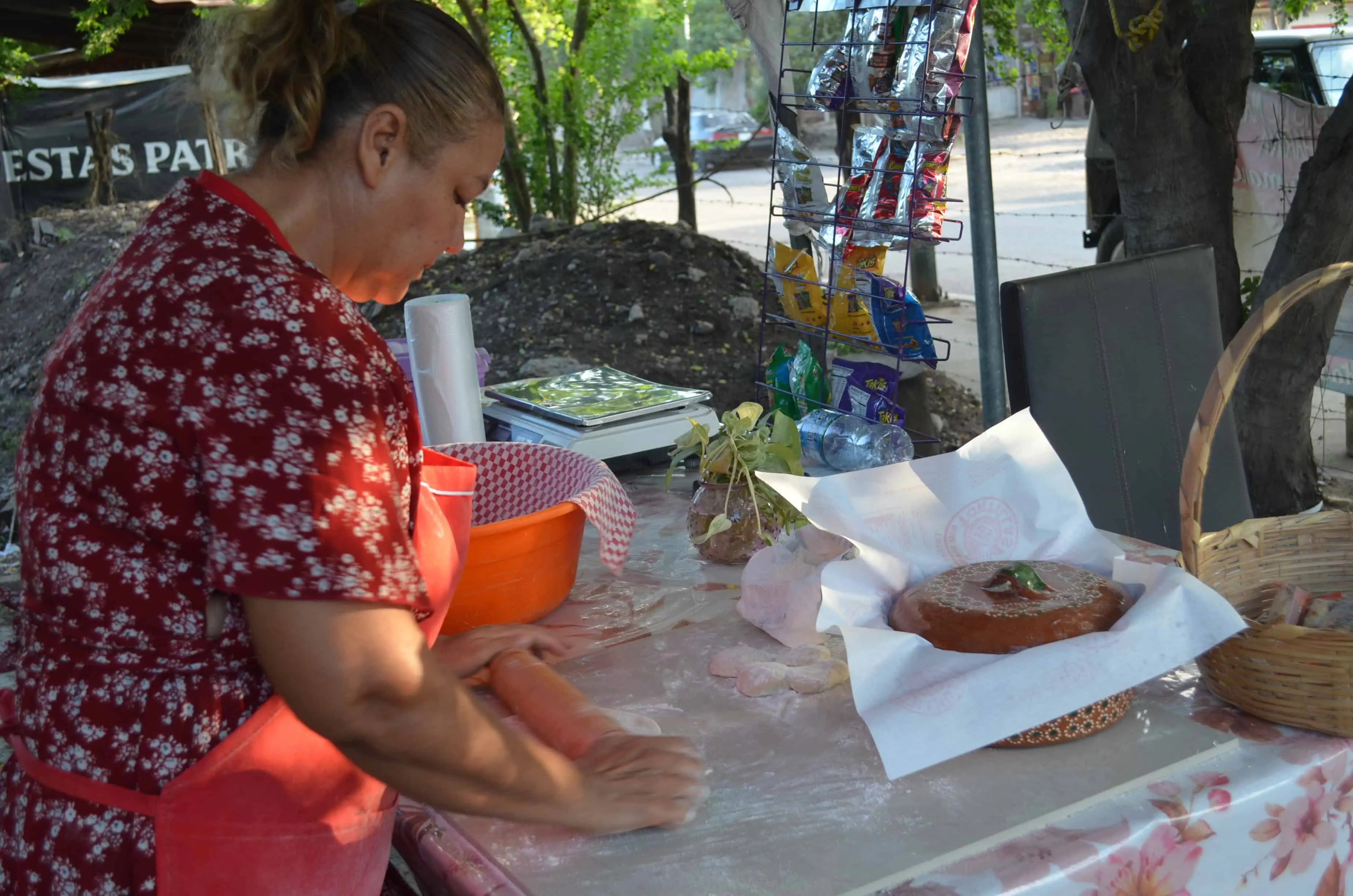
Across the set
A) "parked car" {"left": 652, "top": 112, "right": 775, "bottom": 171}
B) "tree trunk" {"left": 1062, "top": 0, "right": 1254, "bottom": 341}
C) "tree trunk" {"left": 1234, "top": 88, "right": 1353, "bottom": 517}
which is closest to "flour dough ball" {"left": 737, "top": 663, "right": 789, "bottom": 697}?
"tree trunk" {"left": 1234, "top": 88, "right": 1353, "bottom": 517}

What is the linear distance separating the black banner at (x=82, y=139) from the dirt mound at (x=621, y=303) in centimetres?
538

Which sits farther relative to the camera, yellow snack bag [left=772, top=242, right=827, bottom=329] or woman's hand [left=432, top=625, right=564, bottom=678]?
yellow snack bag [left=772, top=242, right=827, bottom=329]

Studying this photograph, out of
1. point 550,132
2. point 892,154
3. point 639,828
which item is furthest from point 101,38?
point 639,828

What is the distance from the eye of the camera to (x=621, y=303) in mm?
6508

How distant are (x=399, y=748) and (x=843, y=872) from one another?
1.24 feet

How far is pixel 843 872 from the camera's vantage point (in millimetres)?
941

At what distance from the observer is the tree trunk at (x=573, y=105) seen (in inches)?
315

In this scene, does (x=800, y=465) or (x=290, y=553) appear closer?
(x=290, y=553)

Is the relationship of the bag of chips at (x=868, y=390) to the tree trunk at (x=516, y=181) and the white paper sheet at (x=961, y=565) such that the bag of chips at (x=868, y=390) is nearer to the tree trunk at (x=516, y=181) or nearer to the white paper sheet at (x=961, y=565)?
the white paper sheet at (x=961, y=565)

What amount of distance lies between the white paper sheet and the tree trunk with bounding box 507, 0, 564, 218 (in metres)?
6.99

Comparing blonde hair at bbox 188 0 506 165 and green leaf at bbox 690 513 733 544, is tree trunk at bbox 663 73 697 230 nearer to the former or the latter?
green leaf at bbox 690 513 733 544

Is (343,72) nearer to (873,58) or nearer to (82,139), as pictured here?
(873,58)

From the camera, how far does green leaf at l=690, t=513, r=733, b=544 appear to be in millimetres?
1663

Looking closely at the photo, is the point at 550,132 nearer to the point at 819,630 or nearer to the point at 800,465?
the point at 800,465
